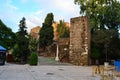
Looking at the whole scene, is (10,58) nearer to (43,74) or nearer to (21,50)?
(21,50)

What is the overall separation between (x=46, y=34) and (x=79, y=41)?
17.7 meters

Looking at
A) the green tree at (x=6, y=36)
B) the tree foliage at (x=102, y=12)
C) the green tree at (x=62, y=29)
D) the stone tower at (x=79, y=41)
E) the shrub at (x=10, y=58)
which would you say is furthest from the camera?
the green tree at (x=62, y=29)

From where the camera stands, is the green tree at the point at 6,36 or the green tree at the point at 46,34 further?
the green tree at the point at 46,34

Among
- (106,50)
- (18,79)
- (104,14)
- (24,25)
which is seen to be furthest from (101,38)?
(18,79)

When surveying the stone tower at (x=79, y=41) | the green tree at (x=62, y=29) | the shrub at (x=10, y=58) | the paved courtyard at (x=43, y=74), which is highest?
the green tree at (x=62, y=29)

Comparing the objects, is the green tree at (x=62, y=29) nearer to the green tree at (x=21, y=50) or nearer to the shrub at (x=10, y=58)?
the shrub at (x=10, y=58)

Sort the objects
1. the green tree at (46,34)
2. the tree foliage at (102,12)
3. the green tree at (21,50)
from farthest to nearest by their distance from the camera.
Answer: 1. the green tree at (46,34)
2. the tree foliage at (102,12)
3. the green tree at (21,50)

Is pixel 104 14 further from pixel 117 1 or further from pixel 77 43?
pixel 77 43

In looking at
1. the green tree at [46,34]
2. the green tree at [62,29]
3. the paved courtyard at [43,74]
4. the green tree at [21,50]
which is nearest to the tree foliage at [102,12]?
the green tree at [46,34]

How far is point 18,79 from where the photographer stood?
1340cm

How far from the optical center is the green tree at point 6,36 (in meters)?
44.8

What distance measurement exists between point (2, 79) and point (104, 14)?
28110 millimetres

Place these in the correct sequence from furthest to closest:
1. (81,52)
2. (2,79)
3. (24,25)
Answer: (24,25), (81,52), (2,79)

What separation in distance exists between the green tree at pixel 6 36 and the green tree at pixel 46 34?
5405mm
